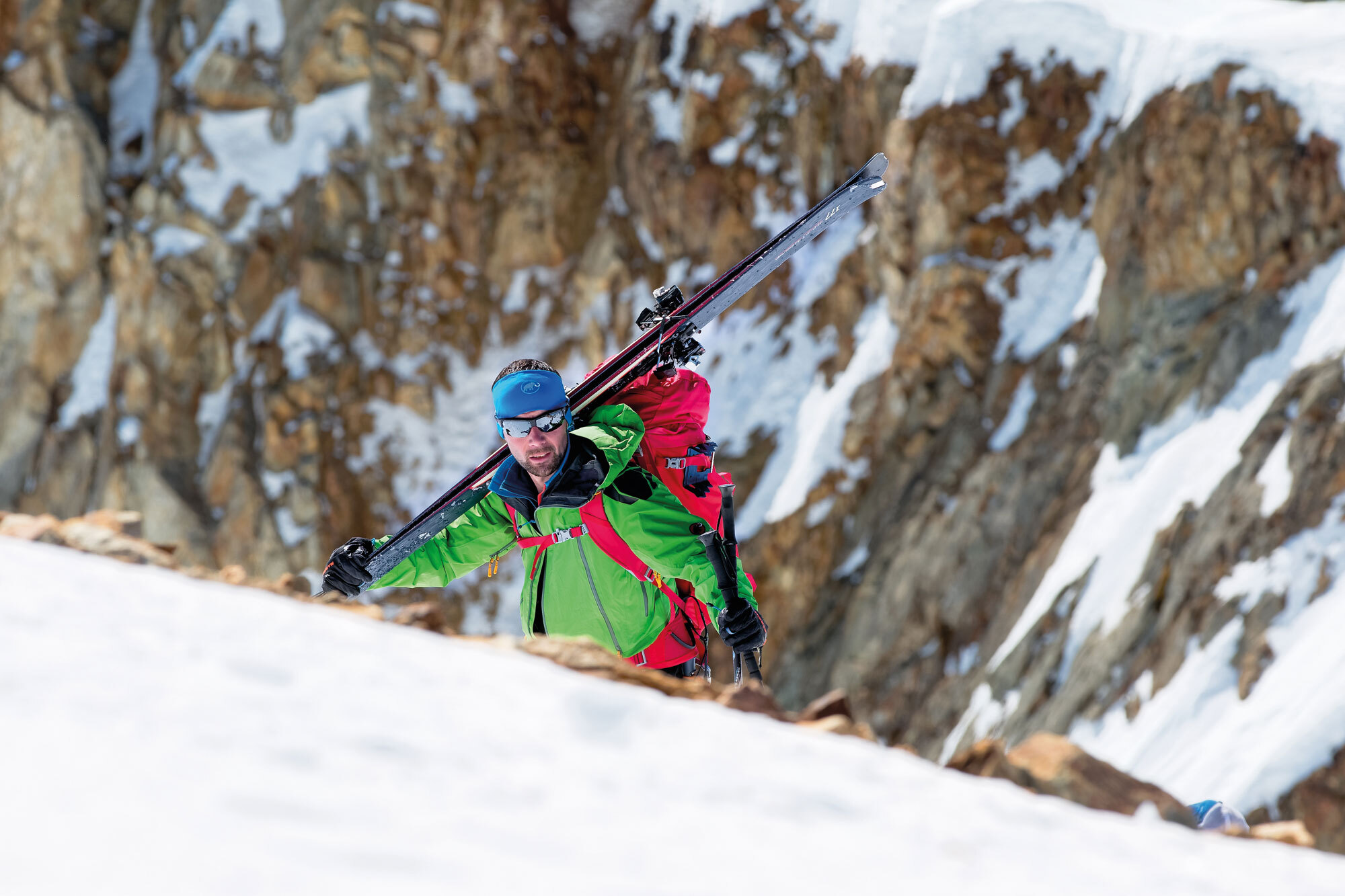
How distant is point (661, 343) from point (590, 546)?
4.90ft

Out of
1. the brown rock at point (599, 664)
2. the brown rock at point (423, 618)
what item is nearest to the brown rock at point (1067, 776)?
the brown rock at point (599, 664)

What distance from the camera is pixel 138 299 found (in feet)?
63.8

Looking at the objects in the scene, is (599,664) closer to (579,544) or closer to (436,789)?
(436,789)

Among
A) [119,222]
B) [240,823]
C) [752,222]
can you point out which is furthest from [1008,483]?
[119,222]

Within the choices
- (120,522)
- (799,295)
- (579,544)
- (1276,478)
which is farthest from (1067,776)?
(799,295)

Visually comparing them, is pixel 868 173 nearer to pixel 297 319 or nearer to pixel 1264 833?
pixel 1264 833

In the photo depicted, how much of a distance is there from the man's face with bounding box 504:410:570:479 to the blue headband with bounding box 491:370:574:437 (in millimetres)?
32

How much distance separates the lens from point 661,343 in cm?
555

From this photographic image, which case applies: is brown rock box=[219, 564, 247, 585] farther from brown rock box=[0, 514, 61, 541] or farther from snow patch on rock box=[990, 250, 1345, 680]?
snow patch on rock box=[990, 250, 1345, 680]

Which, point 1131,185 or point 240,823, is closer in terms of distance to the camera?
point 240,823

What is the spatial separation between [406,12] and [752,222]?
852 centimetres

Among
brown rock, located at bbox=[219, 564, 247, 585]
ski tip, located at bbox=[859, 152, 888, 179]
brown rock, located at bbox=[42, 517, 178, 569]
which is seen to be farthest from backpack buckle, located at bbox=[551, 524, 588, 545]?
ski tip, located at bbox=[859, 152, 888, 179]

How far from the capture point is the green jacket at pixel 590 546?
423 cm

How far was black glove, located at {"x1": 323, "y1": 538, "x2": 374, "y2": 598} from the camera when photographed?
479 centimetres
